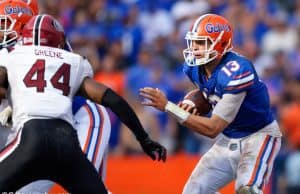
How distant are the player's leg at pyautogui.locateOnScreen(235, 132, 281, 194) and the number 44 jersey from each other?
143 centimetres

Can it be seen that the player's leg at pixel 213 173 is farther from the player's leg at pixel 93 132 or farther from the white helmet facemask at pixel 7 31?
the white helmet facemask at pixel 7 31

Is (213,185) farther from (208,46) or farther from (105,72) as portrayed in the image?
(105,72)

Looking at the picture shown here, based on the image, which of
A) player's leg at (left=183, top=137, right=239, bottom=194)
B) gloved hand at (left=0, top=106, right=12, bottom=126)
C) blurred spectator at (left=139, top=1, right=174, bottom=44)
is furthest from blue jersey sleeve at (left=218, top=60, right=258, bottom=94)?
blurred spectator at (left=139, top=1, right=174, bottom=44)

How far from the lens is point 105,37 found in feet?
39.7

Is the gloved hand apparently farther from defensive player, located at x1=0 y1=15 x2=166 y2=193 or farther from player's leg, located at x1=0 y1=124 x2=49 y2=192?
player's leg, located at x1=0 y1=124 x2=49 y2=192

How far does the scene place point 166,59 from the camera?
1141 cm

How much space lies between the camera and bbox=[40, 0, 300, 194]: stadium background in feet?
33.2

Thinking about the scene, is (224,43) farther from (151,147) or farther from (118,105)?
(118,105)

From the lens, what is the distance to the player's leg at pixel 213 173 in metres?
6.61

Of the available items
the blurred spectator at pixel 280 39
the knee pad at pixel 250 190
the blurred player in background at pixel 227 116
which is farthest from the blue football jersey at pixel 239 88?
the blurred spectator at pixel 280 39

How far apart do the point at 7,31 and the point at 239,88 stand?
5.85ft

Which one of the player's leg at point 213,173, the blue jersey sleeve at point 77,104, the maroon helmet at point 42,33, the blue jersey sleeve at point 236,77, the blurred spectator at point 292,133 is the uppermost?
the maroon helmet at point 42,33

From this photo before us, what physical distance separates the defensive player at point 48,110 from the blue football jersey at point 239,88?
2.36ft

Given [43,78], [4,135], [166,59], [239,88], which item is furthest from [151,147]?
[166,59]
